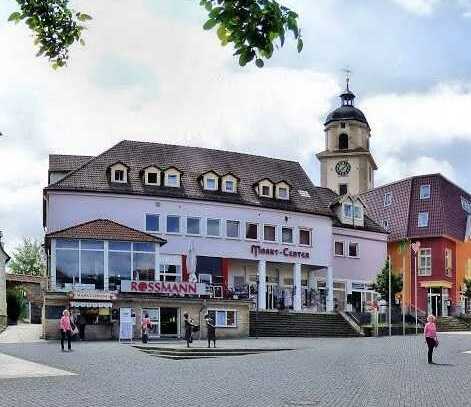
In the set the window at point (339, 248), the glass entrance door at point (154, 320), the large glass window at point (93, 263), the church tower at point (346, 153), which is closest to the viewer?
the large glass window at point (93, 263)

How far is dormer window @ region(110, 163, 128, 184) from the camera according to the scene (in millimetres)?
58397

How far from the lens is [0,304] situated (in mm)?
59375

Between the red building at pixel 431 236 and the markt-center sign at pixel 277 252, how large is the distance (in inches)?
429

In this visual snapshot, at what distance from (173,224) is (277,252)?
784 cm

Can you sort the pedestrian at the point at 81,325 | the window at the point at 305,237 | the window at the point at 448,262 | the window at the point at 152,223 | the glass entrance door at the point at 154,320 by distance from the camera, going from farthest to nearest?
the window at the point at 448,262
the window at the point at 305,237
the window at the point at 152,223
the glass entrance door at the point at 154,320
the pedestrian at the point at 81,325

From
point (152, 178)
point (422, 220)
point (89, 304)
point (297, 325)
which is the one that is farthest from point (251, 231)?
point (422, 220)

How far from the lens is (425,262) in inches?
2972

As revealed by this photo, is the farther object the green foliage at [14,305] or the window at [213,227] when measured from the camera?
the green foliage at [14,305]

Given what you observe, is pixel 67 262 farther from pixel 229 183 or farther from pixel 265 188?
pixel 265 188

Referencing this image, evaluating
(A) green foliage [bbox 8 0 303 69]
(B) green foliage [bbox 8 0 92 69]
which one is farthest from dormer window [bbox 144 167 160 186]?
(A) green foliage [bbox 8 0 303 69]

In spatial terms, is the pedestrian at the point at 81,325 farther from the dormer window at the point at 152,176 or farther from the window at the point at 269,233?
the window at the point at 269,233

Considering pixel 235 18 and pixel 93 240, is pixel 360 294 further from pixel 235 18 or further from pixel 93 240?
pixel 235 18

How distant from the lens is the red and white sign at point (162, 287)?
48625 mm

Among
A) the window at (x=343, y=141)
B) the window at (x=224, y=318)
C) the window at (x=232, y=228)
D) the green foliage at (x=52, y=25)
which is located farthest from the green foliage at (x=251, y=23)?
the window at (x=343, y=141)
